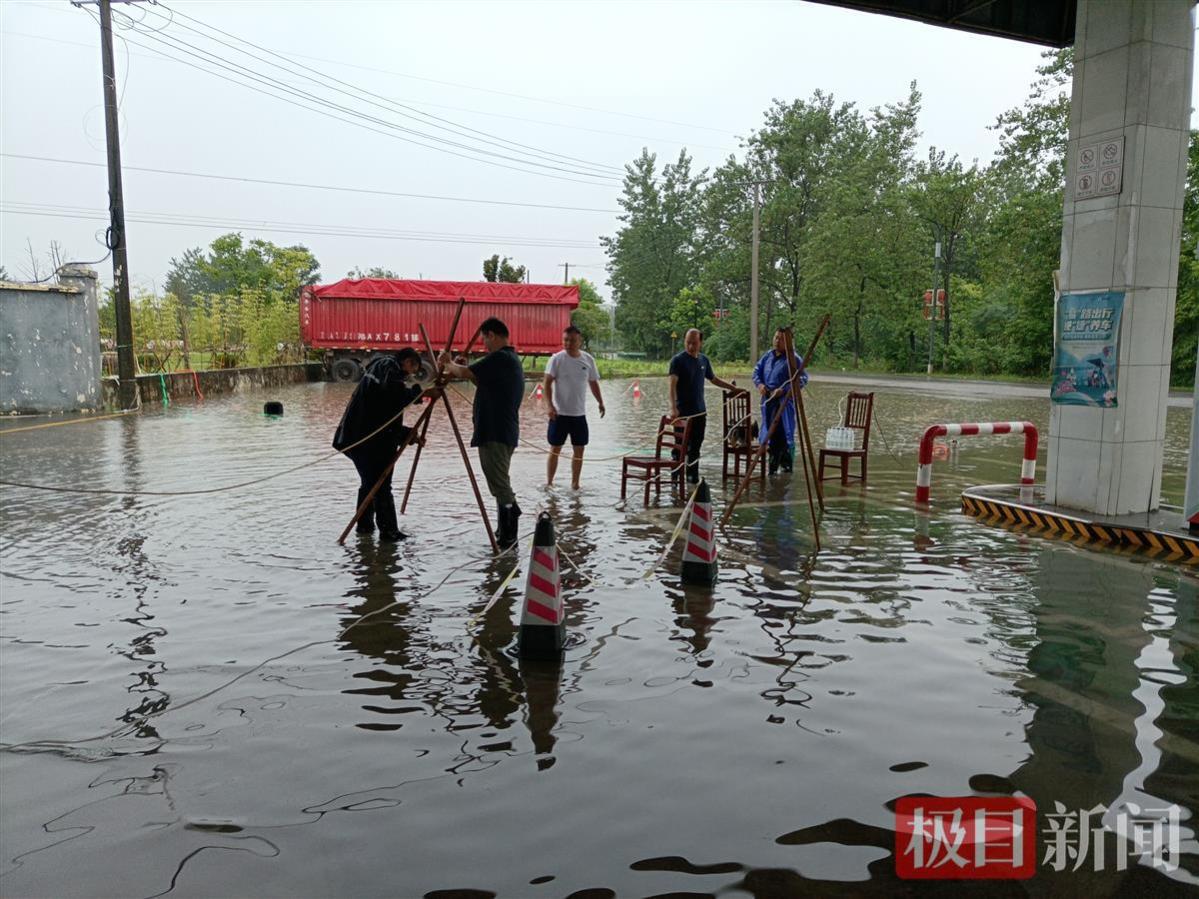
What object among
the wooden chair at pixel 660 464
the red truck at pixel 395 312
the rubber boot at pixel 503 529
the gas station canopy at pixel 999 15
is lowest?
the rubber boot at pixel 503 529

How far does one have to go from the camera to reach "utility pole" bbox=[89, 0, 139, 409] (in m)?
20.2

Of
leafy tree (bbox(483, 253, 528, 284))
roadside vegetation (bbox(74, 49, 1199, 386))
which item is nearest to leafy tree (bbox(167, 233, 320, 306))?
roadside vegetation (bbox(74, 49, 1199, 386))

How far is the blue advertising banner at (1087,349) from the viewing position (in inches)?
316

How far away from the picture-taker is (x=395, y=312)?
33.2m

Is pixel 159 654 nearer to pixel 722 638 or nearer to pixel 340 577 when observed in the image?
pixel 340 577

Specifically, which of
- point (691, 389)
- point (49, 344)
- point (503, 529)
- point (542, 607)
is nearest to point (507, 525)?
point (503, 529)

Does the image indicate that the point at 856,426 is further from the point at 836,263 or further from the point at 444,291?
the point at 836,263

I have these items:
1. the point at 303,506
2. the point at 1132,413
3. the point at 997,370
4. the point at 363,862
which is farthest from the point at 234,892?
the point at 997,370

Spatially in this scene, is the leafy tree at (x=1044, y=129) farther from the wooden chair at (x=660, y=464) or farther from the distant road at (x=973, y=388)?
the wooden chair at (x=660, y=464)

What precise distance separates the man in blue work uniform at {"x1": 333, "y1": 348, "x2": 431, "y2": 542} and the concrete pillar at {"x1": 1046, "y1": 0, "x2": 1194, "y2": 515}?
21.4ft

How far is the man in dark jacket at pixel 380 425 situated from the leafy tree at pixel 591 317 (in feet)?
156

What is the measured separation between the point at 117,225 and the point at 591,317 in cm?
5188

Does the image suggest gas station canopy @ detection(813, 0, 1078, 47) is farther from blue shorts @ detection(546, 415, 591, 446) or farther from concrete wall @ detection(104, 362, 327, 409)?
concrete wall @ detection(104, 362, 327, 409)

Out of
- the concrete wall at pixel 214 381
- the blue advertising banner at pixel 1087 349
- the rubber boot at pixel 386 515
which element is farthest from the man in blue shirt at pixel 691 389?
the concrete wall at pixel 214 381
